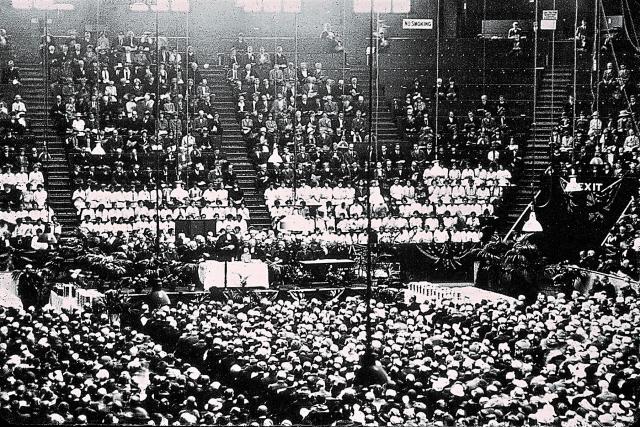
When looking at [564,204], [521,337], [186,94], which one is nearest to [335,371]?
[521,337]

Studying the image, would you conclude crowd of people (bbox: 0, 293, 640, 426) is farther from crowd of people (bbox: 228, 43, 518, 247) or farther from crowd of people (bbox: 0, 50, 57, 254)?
A: crowd of people (bbox: 228, 43, 518, 247)

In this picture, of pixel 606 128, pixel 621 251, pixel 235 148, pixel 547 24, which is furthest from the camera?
pixel 547 24

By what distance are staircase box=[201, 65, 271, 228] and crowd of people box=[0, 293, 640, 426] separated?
29.1ft

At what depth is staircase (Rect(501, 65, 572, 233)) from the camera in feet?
91.0

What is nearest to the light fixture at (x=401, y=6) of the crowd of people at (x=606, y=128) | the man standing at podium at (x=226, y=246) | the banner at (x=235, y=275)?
the crowd of people at (x=606, y=128)

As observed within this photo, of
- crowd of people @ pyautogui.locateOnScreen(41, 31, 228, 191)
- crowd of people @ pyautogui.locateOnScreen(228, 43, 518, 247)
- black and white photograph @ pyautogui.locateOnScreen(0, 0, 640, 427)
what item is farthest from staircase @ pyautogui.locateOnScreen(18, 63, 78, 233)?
crowd of people @ pyautogui.locateOnScreen(228, 43, 518, 247)

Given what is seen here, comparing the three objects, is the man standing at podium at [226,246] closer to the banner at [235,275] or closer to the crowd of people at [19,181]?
the banner at [235,275]

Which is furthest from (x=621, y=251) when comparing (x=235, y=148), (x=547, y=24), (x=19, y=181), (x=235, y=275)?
(x=19, y=181)

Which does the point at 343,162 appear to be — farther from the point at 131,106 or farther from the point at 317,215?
the point at 131,106

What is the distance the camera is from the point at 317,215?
26500 mm

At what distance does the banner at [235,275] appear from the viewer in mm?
22484

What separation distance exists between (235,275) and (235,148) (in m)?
8.01

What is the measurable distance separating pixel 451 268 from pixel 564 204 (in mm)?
3414

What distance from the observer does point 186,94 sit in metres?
29.4
